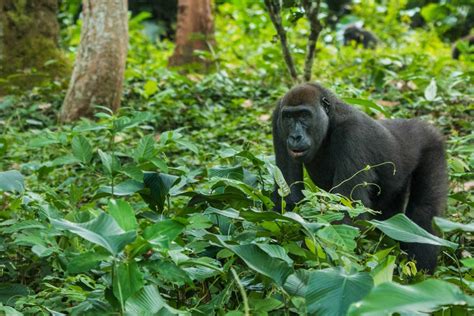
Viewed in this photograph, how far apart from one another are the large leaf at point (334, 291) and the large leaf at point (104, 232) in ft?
2.45

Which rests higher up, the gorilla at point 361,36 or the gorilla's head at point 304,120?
the gorilla's head at point 304,120

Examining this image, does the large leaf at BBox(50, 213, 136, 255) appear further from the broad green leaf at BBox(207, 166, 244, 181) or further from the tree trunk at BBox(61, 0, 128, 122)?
the tree trunk at BBox(61, 0, 128, 122)

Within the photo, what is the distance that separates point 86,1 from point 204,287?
558 centimetres

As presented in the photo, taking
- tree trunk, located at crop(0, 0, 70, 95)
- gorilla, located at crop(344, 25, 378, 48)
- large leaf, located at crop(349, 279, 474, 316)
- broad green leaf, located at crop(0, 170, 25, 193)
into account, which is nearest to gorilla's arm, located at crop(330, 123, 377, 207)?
broad green leaf, located at crop(0, 170, 25, 193)

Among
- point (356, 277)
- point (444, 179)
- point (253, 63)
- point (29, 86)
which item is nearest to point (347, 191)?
point (444, 179)

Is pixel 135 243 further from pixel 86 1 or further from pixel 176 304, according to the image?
pixel 86 1

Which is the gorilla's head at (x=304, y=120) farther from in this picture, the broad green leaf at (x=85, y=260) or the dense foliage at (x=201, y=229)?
the broad green leaf at (x=85, y=260)

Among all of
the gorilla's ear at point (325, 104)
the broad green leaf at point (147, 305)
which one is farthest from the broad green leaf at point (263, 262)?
the gorilla's ear at point (325, 104)

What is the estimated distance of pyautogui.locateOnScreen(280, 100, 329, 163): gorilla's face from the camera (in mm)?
5457

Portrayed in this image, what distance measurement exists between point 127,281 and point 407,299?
1.14 meters

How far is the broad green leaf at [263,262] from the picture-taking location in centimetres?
335

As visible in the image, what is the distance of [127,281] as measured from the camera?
3.13m

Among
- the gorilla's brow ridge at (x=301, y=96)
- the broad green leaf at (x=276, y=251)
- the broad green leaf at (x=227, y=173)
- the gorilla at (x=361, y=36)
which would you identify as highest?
the gorilla's brow ridge at (x=301, y=96)

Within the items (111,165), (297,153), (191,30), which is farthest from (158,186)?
(191,30)
